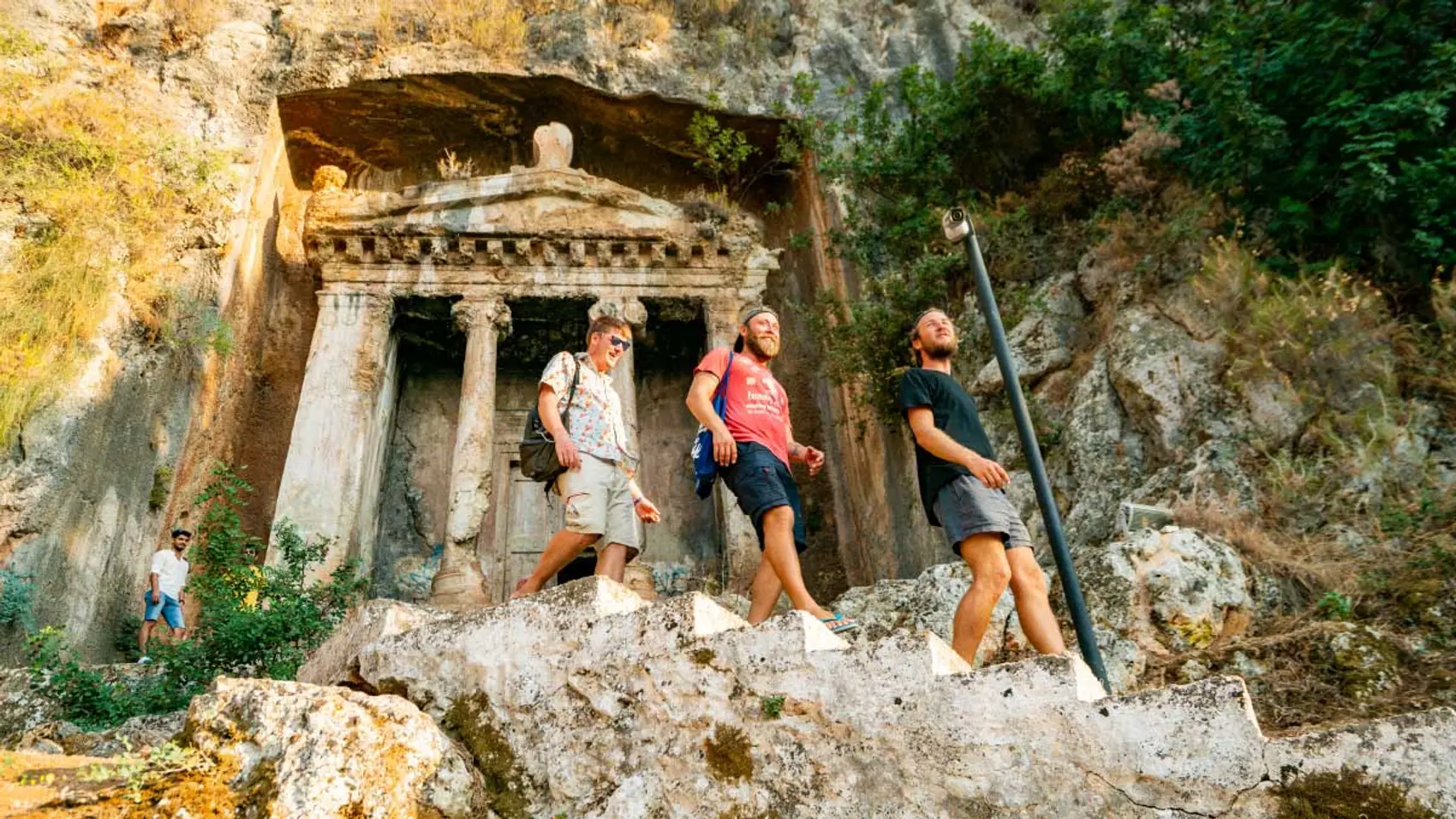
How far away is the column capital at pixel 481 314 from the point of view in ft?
35.8

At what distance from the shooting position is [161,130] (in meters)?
10.2

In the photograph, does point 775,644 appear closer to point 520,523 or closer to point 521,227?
point 520,523

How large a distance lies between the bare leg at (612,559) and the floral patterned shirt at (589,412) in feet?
1.63

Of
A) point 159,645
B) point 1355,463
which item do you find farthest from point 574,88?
point 1355,463

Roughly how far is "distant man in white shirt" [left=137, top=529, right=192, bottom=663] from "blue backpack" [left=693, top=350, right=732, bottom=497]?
5420 millimetres

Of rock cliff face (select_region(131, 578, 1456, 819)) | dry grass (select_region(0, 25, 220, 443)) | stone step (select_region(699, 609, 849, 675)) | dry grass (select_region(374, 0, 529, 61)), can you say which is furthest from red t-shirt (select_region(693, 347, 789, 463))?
dry grass (select_region(374, 0, 529, 61))

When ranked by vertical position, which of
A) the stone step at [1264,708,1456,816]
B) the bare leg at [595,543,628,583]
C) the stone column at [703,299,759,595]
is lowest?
the stone step at [1264,708,1456,816]

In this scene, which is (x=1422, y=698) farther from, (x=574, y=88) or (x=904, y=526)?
(x=574, y=88)

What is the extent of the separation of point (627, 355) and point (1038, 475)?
710cm

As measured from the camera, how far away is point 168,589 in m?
8.33

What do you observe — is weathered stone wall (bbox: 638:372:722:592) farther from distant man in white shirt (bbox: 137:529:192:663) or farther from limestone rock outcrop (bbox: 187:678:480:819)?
limestone rock outcrop (bbox: 187:678:480:819)

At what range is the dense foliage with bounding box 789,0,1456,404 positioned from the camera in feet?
25.1

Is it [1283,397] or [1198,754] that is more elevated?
[1283,397]

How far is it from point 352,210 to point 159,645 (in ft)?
19.2
